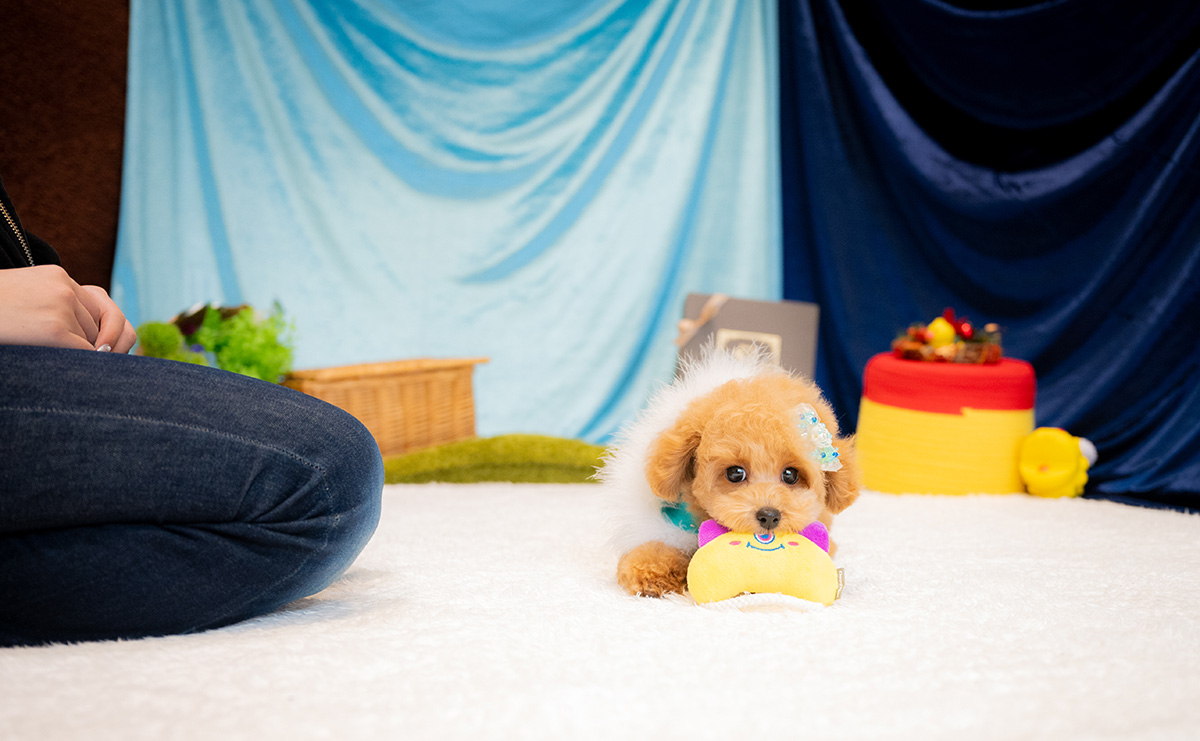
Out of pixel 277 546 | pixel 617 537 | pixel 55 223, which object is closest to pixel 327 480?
pixel 277 546

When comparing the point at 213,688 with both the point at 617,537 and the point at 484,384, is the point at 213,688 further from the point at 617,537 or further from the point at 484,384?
the point at 484,384

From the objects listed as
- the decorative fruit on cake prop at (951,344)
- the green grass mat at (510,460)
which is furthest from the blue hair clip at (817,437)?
the decorative fruit on cake prop at (951,344)

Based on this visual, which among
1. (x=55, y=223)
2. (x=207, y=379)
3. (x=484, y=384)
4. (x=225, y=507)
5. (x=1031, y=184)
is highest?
(x=1031, y=184)

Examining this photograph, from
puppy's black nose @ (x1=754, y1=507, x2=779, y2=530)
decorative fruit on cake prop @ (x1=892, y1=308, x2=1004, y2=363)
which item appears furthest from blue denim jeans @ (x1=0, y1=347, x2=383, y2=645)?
decorative fruit on cake prop @ (x1=892, y1=308, x2=1004, y2=363)

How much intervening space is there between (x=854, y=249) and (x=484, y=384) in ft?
4.09

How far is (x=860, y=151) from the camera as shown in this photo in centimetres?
257

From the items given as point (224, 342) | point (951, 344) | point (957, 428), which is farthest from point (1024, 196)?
point (224, 342)

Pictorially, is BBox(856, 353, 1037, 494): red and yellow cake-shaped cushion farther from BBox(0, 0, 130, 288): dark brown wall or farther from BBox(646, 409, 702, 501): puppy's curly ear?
BBox(0, 0, 130, 288): dark brown wall

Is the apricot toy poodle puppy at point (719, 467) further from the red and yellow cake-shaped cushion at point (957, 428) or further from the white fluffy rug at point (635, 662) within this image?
the red and yellow cake-shaped cushion at point (957, 428)

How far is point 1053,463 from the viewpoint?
1979mm

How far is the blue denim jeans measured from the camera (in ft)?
2.56

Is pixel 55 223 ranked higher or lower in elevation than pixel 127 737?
higher

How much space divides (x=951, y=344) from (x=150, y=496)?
6.10 feet

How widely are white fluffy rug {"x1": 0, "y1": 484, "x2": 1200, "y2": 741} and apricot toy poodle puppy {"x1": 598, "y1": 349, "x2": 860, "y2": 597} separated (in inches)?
3.6
